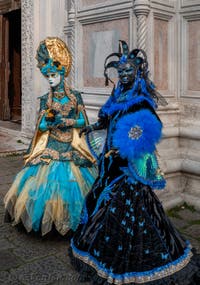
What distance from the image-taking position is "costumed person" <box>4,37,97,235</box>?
3.71 m

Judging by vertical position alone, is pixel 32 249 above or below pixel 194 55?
below

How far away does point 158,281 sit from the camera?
2725 millimetres

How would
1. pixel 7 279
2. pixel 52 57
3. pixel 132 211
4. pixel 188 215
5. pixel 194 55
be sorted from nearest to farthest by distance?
pixel 132 211 < pixel 7 279 < pixel 52 57 < pixel 188 215 < pixel 194 55

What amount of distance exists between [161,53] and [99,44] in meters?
0.93

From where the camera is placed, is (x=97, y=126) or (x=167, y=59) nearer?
(x=97, y=126)

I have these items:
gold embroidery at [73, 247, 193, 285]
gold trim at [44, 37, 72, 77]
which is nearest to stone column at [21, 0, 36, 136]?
gold trim at [44, 37, 72, 77]

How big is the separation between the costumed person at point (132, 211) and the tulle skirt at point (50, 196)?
27.5 inches

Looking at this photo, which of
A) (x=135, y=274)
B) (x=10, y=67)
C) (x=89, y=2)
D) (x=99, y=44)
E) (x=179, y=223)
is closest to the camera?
(x=135, y=274)

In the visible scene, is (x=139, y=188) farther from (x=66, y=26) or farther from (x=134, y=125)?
(x=66, y=26)

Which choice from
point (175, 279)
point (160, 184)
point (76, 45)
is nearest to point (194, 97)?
point (76, 45)

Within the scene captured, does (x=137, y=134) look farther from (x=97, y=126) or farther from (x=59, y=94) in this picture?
(x=59, y=94)

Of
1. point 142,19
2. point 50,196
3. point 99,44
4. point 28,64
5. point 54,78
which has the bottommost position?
point 50,196

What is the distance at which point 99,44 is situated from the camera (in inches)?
216

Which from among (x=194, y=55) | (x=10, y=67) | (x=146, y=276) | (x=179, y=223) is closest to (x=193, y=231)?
(x=179, y=223)
